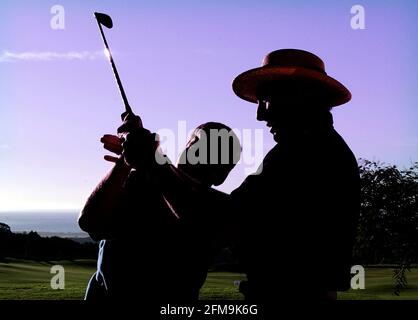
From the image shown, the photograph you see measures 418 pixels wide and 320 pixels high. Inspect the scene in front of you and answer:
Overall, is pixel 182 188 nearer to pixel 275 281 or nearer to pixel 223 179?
pixel 275 281

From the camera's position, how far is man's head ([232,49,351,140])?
10.6ft

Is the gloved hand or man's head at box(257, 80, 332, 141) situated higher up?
man's head at box(257, 80, 332, 141)

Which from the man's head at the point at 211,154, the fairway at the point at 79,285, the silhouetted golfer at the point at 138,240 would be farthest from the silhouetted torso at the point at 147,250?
the fairway at the point at 79,285

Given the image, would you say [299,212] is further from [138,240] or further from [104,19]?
[104,19]

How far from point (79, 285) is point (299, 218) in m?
18.8

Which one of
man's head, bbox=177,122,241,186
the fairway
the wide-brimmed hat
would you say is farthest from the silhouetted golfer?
the fairway

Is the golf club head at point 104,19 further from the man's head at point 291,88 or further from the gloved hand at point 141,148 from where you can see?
the gloved hand at point 141,148

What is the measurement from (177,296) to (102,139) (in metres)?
1.17

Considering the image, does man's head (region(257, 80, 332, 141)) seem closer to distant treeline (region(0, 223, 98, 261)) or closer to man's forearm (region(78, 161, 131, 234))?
man's forearm (region(78, 161, 131, 234))

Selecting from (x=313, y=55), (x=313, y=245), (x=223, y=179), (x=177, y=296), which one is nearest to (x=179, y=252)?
(x=177, y=296)

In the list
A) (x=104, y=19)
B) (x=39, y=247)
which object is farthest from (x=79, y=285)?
(x=104, y=19)

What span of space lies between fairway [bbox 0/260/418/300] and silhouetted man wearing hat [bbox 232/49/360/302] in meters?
11.3

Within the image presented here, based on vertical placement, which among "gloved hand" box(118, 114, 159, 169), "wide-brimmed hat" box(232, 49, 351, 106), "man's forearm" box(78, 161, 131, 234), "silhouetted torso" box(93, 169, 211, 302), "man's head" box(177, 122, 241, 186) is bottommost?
"silhouetted torso" box(93, 169, 211, 302)
